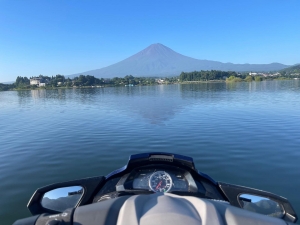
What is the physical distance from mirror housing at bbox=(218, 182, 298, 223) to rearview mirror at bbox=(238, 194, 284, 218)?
0.04ft

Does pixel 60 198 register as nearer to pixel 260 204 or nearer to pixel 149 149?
pixel 260 204

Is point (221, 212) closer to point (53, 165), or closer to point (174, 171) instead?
point (174, 171)

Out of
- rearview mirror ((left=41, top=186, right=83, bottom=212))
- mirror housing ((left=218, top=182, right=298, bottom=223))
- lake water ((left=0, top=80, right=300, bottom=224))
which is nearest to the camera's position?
mirror housing ((left=218, top=182, right=298, bottom=223))

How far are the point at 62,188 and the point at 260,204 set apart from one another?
1.76 metres

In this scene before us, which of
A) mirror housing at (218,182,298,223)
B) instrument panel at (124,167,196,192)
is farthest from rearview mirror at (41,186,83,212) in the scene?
mirror housing at (218,182,298,223)

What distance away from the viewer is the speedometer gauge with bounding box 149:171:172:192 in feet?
6.91

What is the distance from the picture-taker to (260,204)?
2176 millimetres

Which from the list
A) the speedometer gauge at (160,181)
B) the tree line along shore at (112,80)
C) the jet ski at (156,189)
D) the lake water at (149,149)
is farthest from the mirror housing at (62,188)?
the tree line along shore at (112,80)

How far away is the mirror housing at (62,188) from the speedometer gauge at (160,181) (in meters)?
0.49

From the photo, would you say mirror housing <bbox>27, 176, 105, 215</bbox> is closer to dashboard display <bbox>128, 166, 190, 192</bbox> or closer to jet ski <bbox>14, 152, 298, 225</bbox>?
jet ski <bbox>14, 152, 298, 225</bbox>

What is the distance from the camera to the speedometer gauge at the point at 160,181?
2107 millimetres

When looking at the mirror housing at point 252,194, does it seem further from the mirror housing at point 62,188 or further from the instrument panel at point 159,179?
the mirror housing at point 62,188

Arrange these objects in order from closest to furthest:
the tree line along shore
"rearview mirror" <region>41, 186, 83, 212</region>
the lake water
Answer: "rearview mirror" <region>41, 186, 83, 212</region>, the lake water, the tree line along shore

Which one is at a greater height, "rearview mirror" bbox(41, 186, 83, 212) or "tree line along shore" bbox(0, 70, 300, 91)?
"tree line along shore" bbox(0, 70, 300, 91)
